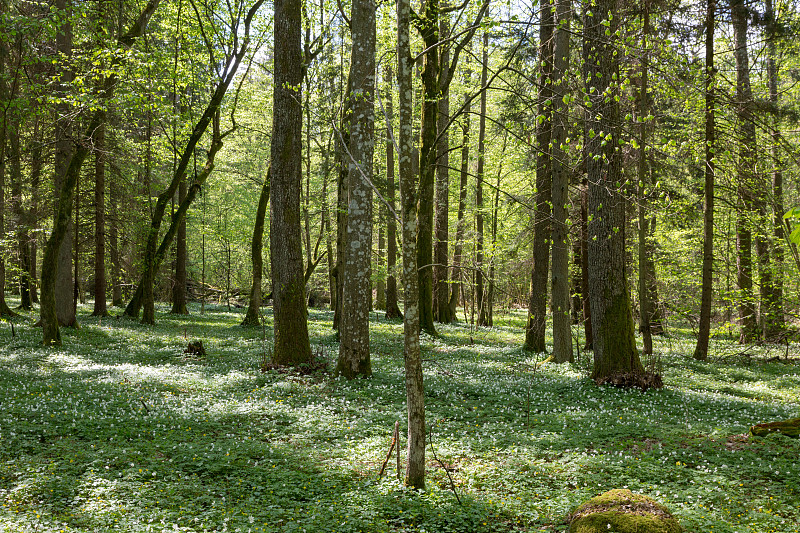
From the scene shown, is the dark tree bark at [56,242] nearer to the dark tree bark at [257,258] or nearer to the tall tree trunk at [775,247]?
the dark tree bark at [257,258]

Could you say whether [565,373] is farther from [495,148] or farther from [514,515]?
[495,148]

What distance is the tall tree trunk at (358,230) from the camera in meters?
10.9

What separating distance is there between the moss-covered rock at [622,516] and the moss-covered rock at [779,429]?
157 inches

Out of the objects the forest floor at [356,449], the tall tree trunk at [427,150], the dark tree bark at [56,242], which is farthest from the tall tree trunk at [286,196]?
the dark tree bark at [56,242]

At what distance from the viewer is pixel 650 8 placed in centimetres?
1336

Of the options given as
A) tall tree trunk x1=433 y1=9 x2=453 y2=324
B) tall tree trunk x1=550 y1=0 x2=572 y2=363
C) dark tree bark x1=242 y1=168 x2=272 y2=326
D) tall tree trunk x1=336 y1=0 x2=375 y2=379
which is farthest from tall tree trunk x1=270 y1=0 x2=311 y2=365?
dark tree bark x1=242 y1=168 x2=272 y2=326

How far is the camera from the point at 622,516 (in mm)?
4352

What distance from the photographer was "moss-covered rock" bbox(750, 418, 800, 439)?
23.8ft

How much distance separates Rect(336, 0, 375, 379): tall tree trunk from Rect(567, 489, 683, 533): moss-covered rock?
6.98 metres

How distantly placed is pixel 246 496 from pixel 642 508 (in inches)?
164

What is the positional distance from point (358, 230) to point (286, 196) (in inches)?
85.5

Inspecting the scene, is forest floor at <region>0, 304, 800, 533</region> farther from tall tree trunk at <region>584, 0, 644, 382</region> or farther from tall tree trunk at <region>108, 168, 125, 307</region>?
tall tree trunk at <region>108, 168, 125, 307</region>

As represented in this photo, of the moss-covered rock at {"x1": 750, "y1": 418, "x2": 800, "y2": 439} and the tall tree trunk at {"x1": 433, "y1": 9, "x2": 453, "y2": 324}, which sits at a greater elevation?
the tall tree trunk at {"x1": 433, "y1": 9, "x2": 453, "y2": 324}

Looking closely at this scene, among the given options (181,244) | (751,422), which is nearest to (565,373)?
(751,422)
